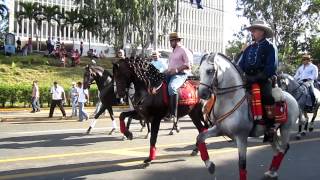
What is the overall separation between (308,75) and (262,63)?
335 inches

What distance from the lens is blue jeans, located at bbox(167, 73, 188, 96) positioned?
11062 millimetres

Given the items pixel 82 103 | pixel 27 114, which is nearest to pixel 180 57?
pixel 82 103

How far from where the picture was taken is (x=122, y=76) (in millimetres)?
10812

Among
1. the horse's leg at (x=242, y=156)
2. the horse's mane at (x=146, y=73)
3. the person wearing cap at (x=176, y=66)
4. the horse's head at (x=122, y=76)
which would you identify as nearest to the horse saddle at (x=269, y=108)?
the horse's leg at (x=242, y=156)

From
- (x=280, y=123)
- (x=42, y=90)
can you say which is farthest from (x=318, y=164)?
(x=42, y=90)

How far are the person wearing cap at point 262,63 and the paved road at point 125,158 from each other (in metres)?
1.60

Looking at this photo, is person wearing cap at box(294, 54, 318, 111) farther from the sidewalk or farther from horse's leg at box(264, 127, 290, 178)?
the sidewalk

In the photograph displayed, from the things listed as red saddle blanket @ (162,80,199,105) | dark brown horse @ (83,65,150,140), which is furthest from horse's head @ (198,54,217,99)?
dark brown horse @ (83,65,150,140)

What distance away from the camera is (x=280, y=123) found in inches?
351

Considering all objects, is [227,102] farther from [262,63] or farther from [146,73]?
[146,73]

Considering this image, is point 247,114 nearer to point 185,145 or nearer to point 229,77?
point 229,77

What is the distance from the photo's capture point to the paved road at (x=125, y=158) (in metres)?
Result: 9.40

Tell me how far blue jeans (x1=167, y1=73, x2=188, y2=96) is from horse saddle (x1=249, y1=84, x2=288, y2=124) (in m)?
2.74

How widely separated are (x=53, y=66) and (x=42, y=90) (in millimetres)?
15047
